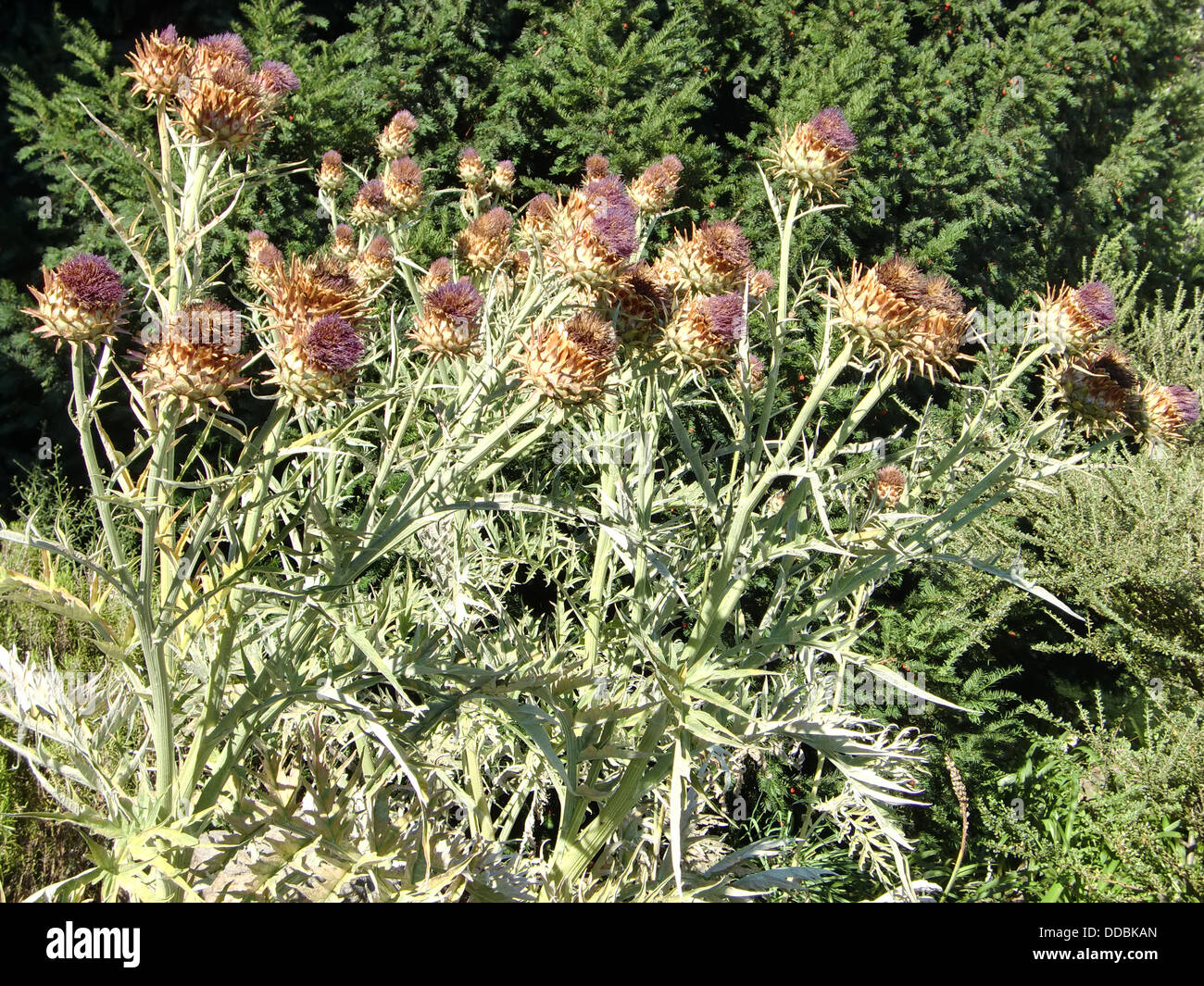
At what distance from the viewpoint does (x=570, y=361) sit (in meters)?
1.76

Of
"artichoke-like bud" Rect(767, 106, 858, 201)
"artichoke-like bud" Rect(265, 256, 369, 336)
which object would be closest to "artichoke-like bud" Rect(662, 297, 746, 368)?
"artichoke-like bud" Rect(767, 106, 858, 201)

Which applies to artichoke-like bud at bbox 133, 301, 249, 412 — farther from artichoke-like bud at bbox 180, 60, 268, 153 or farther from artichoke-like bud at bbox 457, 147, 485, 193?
artichoke-like bud at bbox 457, 147, 485, 193

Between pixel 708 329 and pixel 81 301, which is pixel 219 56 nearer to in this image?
pixel 81 301

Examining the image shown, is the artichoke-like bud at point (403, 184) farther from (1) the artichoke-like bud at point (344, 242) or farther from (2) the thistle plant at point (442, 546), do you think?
(2) the thistle plant at point (442, 546)

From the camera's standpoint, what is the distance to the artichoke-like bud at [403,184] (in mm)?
2771

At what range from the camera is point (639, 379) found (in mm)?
2223

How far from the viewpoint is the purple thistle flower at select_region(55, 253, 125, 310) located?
1.56m

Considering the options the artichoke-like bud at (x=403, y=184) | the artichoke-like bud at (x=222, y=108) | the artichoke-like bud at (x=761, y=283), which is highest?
the artichoke-like bud at (x=403, y=184)

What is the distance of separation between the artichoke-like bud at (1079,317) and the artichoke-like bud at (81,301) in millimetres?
1902

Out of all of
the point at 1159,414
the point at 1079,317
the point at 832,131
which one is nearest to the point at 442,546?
the point at 832,131

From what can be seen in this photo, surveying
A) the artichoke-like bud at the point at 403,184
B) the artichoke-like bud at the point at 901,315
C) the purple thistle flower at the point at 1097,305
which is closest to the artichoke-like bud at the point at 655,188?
the artichoke-like bud at the point at 403,184
